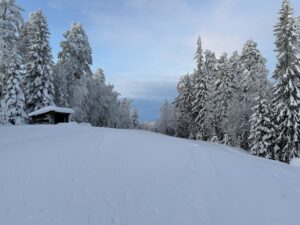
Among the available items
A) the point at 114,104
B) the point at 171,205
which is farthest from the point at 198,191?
the point at 114,104

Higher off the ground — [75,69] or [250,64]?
[250,64]

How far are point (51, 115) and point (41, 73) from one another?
772 centimetres

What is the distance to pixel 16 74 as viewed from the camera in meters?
31.0

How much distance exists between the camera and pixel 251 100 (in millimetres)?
39531

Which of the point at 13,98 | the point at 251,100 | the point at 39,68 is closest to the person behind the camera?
the point at 13,98

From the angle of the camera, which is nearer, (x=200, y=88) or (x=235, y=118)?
(x=235, y=118)

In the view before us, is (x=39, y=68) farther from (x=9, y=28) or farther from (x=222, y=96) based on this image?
(x=222, y=96)

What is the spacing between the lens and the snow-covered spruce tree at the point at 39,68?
3494 centimetres

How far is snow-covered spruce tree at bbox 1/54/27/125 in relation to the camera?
30.5m

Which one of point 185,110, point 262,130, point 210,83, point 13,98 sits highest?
point 210,83

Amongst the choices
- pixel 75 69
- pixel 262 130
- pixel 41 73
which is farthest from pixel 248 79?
pixel 41 73

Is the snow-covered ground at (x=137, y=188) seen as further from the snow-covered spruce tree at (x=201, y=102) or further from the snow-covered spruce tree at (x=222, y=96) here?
the snow-covered spruce tree at (x=201, y=102)

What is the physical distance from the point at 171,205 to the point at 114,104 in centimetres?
4752

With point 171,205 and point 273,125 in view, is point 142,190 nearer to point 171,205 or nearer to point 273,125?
point 171,205
